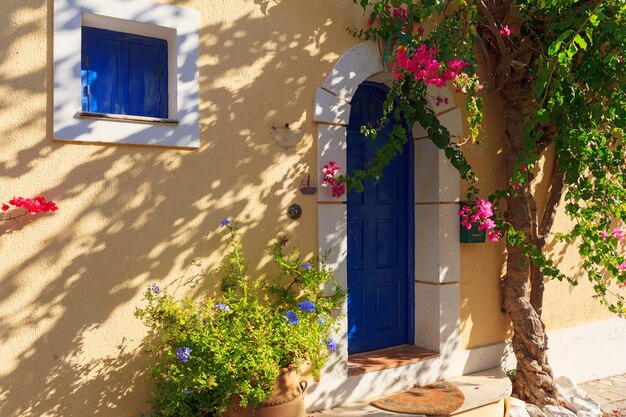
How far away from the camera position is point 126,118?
11.8ft

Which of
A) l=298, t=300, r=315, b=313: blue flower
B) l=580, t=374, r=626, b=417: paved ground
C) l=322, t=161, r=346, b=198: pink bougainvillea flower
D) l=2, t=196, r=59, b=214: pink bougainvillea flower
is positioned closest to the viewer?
l=2, t=196, r=59, b=214: pink bougainvillea flower

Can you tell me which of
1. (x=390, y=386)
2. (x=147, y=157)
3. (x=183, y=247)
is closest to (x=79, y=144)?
(x=147, y=157)

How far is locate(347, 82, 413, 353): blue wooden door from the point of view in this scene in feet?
16.7

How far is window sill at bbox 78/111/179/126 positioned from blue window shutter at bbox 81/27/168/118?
0.12m

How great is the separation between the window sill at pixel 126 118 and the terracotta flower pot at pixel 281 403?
5.40ft

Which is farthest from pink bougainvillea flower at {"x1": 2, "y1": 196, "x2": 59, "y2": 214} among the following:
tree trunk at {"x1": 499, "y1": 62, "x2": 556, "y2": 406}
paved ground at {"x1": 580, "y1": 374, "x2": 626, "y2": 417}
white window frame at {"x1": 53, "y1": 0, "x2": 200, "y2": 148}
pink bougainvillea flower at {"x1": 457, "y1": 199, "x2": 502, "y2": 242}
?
paved ground at {"x1": 580, "y1": 374, "x2": 626, "y2": 417}

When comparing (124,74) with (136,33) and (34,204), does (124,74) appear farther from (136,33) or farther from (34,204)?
(34,204)

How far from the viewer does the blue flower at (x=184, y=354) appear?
3344 millimetres

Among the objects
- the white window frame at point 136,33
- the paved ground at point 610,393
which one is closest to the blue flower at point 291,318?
the white window frame at point 136,33

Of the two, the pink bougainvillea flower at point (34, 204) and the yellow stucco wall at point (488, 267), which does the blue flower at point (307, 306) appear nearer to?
the pink bougainvillea flower at point (34, 204)

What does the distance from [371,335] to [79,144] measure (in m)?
2.88

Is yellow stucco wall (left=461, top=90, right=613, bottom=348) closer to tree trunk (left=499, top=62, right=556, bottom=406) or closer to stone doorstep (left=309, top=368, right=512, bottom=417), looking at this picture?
tree trunk (left=499, top=62, right=556, bottom=406)

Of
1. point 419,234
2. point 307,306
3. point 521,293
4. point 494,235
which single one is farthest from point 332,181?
point 521,293

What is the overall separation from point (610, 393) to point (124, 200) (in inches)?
196
